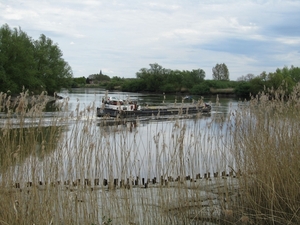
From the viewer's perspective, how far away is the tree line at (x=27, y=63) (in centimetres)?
4641

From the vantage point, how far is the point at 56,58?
6756 centimetres

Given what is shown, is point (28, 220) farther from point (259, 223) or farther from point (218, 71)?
point (218, 71)

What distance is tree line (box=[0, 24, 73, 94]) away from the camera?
46.4 m

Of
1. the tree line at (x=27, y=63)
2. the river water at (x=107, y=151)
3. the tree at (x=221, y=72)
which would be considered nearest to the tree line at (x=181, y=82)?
the tree at (x=221, y=72)

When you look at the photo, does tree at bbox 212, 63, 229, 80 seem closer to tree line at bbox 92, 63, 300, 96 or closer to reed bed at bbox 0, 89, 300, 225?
tree line at bbox 92, 63, 300, 96

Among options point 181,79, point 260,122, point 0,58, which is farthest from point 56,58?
point 260,122

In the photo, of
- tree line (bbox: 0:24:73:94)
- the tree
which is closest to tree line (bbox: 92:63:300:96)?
the tree

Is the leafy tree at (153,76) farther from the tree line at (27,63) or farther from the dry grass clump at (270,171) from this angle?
the dry grass clump at (270,171)

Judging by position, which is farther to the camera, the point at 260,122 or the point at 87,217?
the point at 260,122

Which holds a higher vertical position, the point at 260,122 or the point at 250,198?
the point at 260,122

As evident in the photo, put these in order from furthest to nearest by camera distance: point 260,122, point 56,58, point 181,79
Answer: point 181,79 → point 56,58 → point 260,122

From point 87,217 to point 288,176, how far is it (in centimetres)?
295

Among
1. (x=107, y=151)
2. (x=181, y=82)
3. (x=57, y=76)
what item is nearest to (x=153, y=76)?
(x=181, y=82)

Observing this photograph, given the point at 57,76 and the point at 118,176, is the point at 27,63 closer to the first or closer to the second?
the point at 57,76
